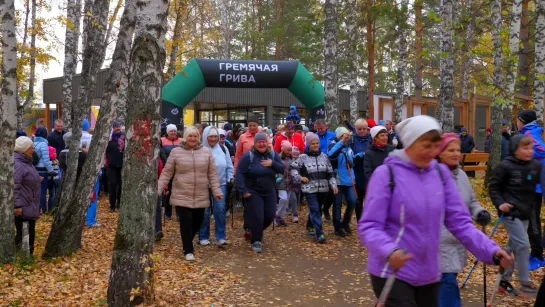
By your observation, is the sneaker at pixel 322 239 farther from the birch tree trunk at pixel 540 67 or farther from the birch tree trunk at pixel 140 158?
the birch tree trunk at pixel 540 67

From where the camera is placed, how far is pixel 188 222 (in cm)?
836

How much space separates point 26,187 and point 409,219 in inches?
248

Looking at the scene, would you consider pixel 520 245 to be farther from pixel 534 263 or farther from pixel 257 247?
pixel 257 247

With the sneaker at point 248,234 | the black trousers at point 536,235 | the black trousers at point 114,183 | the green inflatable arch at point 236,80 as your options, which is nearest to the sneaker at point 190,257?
the sneaker at point 248,234

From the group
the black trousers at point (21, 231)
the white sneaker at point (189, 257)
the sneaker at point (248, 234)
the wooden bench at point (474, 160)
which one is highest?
the wooden bench at point (474, 160)

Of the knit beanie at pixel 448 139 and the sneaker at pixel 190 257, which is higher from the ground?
the knit beanie at pixel 448 139

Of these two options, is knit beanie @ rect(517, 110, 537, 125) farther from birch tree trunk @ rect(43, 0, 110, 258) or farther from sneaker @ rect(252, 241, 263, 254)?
birch tree trunk @ rect(43, 0, 110, 258)

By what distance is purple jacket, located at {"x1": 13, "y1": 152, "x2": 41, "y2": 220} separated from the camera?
25.6 ft

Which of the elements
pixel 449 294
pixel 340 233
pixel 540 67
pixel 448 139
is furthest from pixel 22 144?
pixel 540 67

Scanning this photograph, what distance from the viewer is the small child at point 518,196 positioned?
6.34m

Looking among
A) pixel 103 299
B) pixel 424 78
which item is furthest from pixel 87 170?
pixel 424 78

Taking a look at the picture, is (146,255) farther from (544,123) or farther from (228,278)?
(544,123)

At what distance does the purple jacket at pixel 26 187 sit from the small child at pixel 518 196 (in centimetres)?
622

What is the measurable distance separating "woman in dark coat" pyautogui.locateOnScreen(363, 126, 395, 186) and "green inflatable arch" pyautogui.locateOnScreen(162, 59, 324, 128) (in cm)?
935
